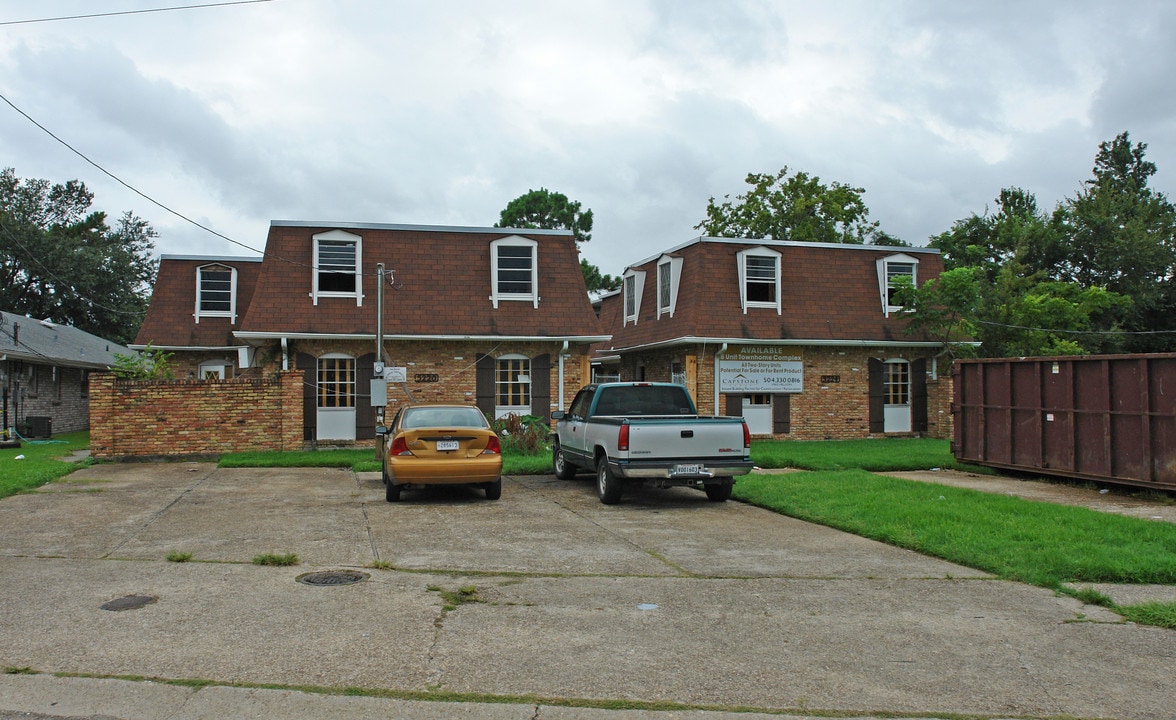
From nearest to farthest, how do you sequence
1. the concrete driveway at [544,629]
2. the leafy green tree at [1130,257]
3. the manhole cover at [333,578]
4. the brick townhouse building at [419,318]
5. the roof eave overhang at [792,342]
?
the concrete driveway at [544,629] → the manhole cover at [333,578] → the brick townhouse building at [419,318] → the roof eave overhang at [792,342] → the leafy green tree at [1130,257]

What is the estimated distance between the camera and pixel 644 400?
46.8 feet

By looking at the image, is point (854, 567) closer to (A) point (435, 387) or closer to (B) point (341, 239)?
(A) point (435, 387)

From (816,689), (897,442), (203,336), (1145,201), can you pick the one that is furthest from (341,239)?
(1145,201)

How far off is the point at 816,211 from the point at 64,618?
38.7m

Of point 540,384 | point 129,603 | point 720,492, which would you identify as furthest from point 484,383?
point 129,603

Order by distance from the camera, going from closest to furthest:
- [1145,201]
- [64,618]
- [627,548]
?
[64,618] → [627,548] → [1145,201]

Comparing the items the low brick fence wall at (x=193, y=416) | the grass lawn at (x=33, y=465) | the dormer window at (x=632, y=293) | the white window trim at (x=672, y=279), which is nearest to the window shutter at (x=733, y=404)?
the white window trim at (x=672, y=279)

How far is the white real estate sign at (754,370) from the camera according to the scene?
24.9m

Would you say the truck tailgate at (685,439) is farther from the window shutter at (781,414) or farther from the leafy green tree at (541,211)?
the leafy green tree at (541,211)

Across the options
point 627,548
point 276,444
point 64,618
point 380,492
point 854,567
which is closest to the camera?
point 64,618

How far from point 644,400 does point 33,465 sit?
38.7 feet

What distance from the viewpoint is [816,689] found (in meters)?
5.02

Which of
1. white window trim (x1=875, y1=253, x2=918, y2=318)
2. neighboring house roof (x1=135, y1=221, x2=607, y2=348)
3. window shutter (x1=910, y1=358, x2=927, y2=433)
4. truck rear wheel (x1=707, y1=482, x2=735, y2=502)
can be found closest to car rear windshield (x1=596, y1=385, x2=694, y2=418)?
truck rear wheel (x1=707, y1=482, x2=735, y2=502)

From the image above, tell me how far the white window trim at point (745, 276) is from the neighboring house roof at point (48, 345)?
66.4 ft
